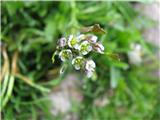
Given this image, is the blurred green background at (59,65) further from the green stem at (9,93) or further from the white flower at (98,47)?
the white flower at (98,47)

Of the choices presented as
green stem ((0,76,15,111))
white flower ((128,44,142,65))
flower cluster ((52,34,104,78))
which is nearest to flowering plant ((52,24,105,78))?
flower cluster ((52,34,104,78))

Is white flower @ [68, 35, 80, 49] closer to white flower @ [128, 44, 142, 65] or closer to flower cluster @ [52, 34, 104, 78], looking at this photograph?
flower cluster @ [52, 34, 104, 78]

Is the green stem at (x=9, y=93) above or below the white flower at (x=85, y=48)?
above

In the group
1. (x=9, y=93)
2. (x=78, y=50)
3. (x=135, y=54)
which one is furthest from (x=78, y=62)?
(x=135, y=54)

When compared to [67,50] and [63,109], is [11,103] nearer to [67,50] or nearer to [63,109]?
[63,109]

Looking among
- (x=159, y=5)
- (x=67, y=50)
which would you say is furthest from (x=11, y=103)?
(x=159, y=5)

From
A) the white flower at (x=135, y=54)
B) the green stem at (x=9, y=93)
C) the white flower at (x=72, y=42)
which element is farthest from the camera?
the white flower at (x=135, y=54)

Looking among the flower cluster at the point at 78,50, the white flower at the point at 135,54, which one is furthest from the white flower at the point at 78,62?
the white flower at the point at 135,54
